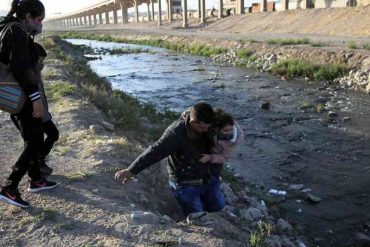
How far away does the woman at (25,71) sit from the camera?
4.39 metres

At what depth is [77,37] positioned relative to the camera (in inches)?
2881

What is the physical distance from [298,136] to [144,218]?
763 centimetres

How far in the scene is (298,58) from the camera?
21.7 metres

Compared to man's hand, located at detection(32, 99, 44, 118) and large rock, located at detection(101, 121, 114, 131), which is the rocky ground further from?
man's hand, located at detection(32, 99, 44, 118)

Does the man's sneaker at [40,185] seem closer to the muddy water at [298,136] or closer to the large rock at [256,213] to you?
the large rock at [256,213]

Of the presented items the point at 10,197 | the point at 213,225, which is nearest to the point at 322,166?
the point at 213,225

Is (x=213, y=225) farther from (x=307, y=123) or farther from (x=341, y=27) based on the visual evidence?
(x=341, y=27)

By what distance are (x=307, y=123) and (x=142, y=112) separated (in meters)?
4.99

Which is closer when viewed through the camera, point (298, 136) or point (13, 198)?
point (13, 198)

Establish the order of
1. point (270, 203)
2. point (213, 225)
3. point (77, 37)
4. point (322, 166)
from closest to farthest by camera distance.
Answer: point (213, 225) < point (270, 203) < point (322, 166) < point (77, 37)

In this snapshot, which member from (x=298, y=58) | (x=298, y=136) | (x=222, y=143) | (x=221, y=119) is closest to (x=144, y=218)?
(x=222, y=143)

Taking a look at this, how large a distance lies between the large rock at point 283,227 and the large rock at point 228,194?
0.82 meters

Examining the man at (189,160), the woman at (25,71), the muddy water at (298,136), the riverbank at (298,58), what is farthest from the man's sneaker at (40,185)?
the riverbank at (298,58)

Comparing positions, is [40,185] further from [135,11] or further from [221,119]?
[135,11]
